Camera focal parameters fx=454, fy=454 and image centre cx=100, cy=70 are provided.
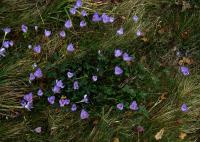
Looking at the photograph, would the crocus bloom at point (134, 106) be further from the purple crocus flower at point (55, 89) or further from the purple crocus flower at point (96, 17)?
the purple crocus flower at point (96, 17)

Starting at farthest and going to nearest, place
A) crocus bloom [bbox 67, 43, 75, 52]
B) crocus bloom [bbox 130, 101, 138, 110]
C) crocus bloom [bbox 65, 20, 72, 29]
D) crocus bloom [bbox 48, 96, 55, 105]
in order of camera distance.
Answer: crocus bloom [bbox 65, 20, 72, 29] < crocus bloom [bbox 67, 43, 75, 52] < crocus bloom [bbox 130, 101, 138, 110] < crocus bloom [bbox 48, 96, 55, 105]

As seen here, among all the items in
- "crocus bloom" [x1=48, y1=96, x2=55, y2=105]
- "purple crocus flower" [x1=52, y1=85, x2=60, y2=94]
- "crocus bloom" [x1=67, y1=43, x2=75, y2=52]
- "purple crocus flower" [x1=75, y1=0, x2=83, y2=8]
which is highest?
"purple crocus flower" [x1=75, y1=0, x2=83, y2=8]

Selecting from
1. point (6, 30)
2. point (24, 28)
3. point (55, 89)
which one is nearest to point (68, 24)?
point (24, 28)

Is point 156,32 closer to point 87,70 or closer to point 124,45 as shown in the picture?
point 124,45

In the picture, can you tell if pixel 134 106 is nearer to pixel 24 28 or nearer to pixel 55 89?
pixel 55 89

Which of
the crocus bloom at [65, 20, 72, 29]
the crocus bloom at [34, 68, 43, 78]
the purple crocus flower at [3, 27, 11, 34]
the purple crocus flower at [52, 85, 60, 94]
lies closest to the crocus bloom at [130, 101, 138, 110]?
the purple crocus flower at [52, 85, 60, 94]

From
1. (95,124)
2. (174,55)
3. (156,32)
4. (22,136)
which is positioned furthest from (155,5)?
(22,136)

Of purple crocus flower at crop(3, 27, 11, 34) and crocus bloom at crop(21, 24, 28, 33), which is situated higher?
purple crocus flower at crop(3, 27, 11, 34)

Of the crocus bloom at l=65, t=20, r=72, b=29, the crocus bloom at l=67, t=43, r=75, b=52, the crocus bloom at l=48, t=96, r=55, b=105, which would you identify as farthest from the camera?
the crocus bloom at l=65, t=20, r=72, b=29

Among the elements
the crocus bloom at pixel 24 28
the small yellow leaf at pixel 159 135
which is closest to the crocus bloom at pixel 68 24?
the crocus bloom at pixel 24 28

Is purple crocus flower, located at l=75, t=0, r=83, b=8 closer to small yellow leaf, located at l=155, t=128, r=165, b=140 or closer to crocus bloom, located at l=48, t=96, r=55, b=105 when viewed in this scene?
crocus bloom, located at l=48, t=96, r=55, b=105

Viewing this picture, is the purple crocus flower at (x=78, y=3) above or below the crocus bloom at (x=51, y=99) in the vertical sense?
above
